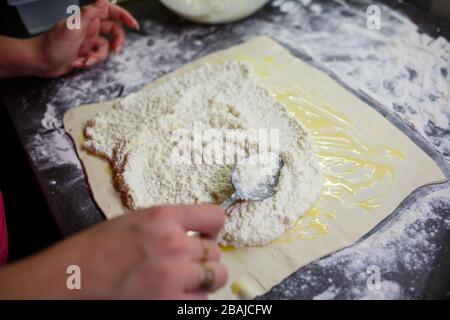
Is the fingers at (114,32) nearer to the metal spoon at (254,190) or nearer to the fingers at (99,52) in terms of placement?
the fingers at (99,52)

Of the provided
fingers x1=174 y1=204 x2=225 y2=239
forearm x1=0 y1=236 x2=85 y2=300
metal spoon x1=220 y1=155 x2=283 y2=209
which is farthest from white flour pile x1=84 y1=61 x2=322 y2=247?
forearm x1=0 y1=236 x2=85 y2=300

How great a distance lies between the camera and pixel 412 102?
1.09 meters

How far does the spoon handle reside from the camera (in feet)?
2.69

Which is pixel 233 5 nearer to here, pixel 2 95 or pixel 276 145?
pixel 276 145

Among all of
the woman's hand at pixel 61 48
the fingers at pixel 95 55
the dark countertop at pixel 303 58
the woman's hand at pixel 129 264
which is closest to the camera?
the woman's hand at pixel 129 264

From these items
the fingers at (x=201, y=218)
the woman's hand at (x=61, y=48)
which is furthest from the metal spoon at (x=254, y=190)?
the woman's hand at (x=61, y=48)

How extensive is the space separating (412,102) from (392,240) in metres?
0.44

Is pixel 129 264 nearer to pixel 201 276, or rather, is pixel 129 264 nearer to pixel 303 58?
pixel 201 276

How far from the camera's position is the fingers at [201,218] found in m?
0.66

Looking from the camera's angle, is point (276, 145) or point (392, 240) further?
point (276, 145)

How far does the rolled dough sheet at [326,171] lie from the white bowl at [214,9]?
0.17m

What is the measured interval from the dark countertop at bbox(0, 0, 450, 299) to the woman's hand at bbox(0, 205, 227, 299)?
0.21 meters

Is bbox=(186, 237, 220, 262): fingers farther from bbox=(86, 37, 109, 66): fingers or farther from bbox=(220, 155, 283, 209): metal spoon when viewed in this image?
bbox=(86, 37, 109, 66): fingers

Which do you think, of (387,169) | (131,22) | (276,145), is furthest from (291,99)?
(131,22)
